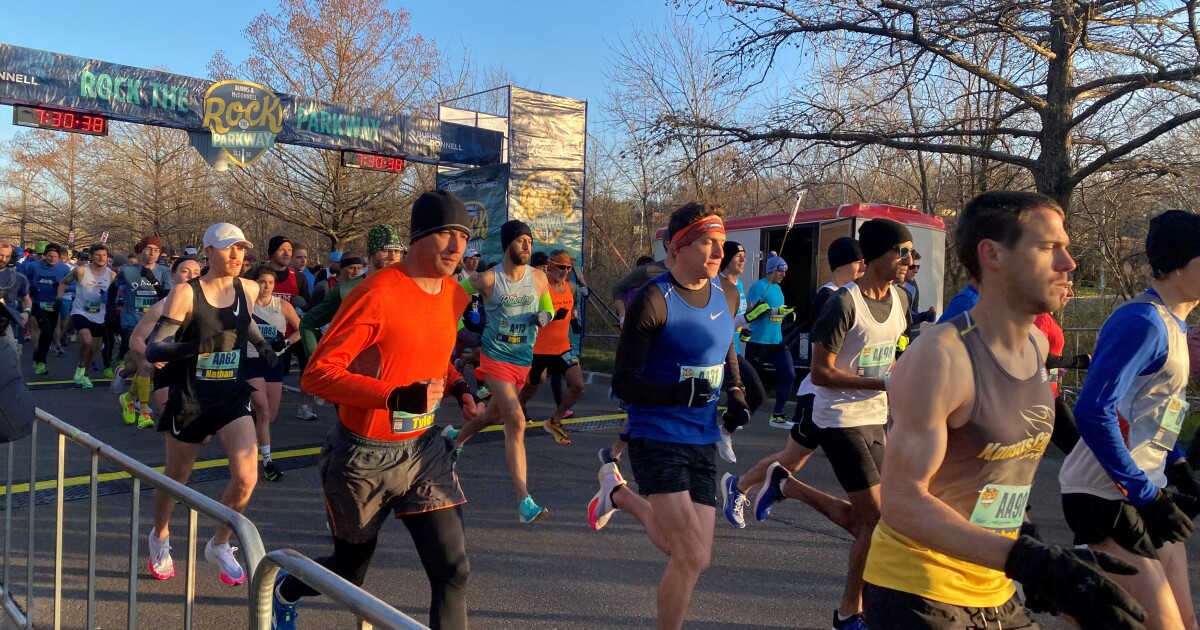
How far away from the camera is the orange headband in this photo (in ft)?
13.0

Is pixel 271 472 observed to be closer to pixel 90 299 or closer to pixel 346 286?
pixel 346 286

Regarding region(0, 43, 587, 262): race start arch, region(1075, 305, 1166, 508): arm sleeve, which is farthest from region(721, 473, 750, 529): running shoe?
region(0, 43, 587, 262): race start arch

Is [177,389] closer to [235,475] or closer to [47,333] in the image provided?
[235,475]

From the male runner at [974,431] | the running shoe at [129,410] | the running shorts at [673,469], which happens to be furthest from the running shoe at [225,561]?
the running shoe at [129,410]

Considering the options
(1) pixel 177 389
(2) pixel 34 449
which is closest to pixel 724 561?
(1) pixel 177 389

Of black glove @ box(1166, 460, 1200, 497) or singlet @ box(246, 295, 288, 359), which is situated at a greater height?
singlet @ box(246, 295, 288, 359)

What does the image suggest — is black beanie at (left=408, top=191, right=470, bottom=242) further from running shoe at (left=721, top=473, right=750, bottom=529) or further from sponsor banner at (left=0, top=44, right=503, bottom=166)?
sponsor banner at (left=0, top=44, right=503, bottom=166)

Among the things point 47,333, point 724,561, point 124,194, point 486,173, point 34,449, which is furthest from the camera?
point 124,194

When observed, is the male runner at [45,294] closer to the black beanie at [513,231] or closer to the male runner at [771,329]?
the black beanie at [513,231]

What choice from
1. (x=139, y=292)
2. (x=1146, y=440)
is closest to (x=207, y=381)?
(x=1146, y=440)

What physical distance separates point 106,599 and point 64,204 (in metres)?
53.3

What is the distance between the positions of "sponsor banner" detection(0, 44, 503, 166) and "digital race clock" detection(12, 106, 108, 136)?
0.53 feet

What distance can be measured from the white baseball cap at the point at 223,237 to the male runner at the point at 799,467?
3093 mm

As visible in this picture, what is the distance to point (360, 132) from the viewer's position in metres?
18.6
